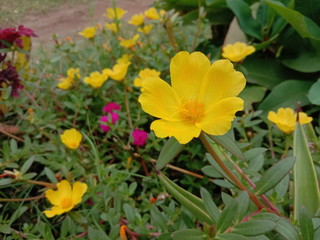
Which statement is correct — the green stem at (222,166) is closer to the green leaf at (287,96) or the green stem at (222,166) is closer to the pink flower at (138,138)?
the pink flower at (138,138)

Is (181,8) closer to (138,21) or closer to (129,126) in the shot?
(138,21)

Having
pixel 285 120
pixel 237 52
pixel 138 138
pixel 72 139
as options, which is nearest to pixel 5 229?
pixel 72 139

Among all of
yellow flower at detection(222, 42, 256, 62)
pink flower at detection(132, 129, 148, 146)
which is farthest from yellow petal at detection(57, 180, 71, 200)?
yellow flower at detection(222, 42, 256, 62)

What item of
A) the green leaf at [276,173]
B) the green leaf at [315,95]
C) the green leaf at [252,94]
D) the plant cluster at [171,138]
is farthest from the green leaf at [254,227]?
the green leaf at [252,94]

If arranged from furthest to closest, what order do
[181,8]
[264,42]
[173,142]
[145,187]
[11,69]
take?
1. [181,8]
2. [264,42]
3. [11,69]
4. [145,187]
5. [173,142]

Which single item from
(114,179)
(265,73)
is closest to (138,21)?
(265,73)

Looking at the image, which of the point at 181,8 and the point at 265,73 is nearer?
the point at 265,73
